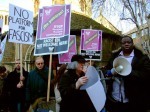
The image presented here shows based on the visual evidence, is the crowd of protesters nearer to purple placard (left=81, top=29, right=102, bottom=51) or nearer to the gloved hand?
the gloved hand

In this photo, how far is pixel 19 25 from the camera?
8.34m

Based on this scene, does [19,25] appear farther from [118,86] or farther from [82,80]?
[82,80]

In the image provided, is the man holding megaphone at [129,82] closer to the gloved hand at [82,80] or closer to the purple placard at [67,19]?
the gloved hand at [82,80]

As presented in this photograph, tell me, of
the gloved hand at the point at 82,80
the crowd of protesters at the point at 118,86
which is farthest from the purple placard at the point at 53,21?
the gloved hand at the point at 82,80

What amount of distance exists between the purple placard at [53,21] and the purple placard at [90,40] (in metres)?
4.93

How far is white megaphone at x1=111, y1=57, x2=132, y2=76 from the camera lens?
4.74 meters

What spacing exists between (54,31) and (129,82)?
306 centimetres

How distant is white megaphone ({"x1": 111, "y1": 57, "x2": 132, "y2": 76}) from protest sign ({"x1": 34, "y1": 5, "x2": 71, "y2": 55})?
2.46 m

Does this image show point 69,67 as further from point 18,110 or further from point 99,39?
point 99,39

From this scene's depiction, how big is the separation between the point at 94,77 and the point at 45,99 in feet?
7.91

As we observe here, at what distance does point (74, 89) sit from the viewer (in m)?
4.64

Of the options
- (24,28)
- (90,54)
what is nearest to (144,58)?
(24,28)

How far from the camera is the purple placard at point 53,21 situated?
7469mm

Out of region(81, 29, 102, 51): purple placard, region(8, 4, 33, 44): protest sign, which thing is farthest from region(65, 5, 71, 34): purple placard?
region(81, 29, 102, 51): purple placard
